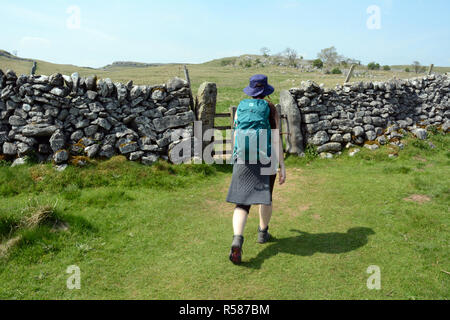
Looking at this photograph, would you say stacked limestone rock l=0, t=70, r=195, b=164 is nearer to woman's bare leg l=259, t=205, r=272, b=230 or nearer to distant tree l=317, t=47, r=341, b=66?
woman's bare leg l=259, t=205, r=272, b=230

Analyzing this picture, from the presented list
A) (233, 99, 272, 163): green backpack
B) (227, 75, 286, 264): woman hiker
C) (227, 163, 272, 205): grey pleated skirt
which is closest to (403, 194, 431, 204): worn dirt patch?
(227, 75, 286, 264): woman hiker

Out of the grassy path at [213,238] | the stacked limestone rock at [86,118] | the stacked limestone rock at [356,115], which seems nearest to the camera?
the grassy path at [213,238]

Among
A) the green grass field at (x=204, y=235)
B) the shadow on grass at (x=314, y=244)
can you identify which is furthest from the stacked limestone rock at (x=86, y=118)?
the shadow on grass at (x=314, y=244)

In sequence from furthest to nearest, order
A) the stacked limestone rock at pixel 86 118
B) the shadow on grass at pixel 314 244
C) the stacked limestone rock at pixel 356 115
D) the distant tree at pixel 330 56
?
1. the distant tree at pixel 330 56
2. the stacked limestone rock at pixel 356 115
3. the stacked limestone rock at pixel 86 118
4. the shadow on grass at pixel 314 244

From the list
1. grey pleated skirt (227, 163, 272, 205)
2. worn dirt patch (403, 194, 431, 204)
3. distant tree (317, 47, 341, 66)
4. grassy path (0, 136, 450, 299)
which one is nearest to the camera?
grassy path (0, 136, 450, 299)

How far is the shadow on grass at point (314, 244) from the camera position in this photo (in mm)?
5375

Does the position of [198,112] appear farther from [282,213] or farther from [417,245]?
[417,245]

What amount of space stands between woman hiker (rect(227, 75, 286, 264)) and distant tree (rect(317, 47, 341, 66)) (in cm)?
7697

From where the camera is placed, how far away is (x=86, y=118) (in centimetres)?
939

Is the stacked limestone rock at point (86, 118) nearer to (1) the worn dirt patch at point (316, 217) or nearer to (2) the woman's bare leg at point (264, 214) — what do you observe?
(1) the worn dirt patch at point (316, 217)

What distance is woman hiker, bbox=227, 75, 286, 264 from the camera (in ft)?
15.8

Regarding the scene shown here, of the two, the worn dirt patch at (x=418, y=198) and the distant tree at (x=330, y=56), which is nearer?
the worn dirt patch at (x=418, y=198)

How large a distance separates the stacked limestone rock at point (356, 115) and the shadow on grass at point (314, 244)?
237 inches
